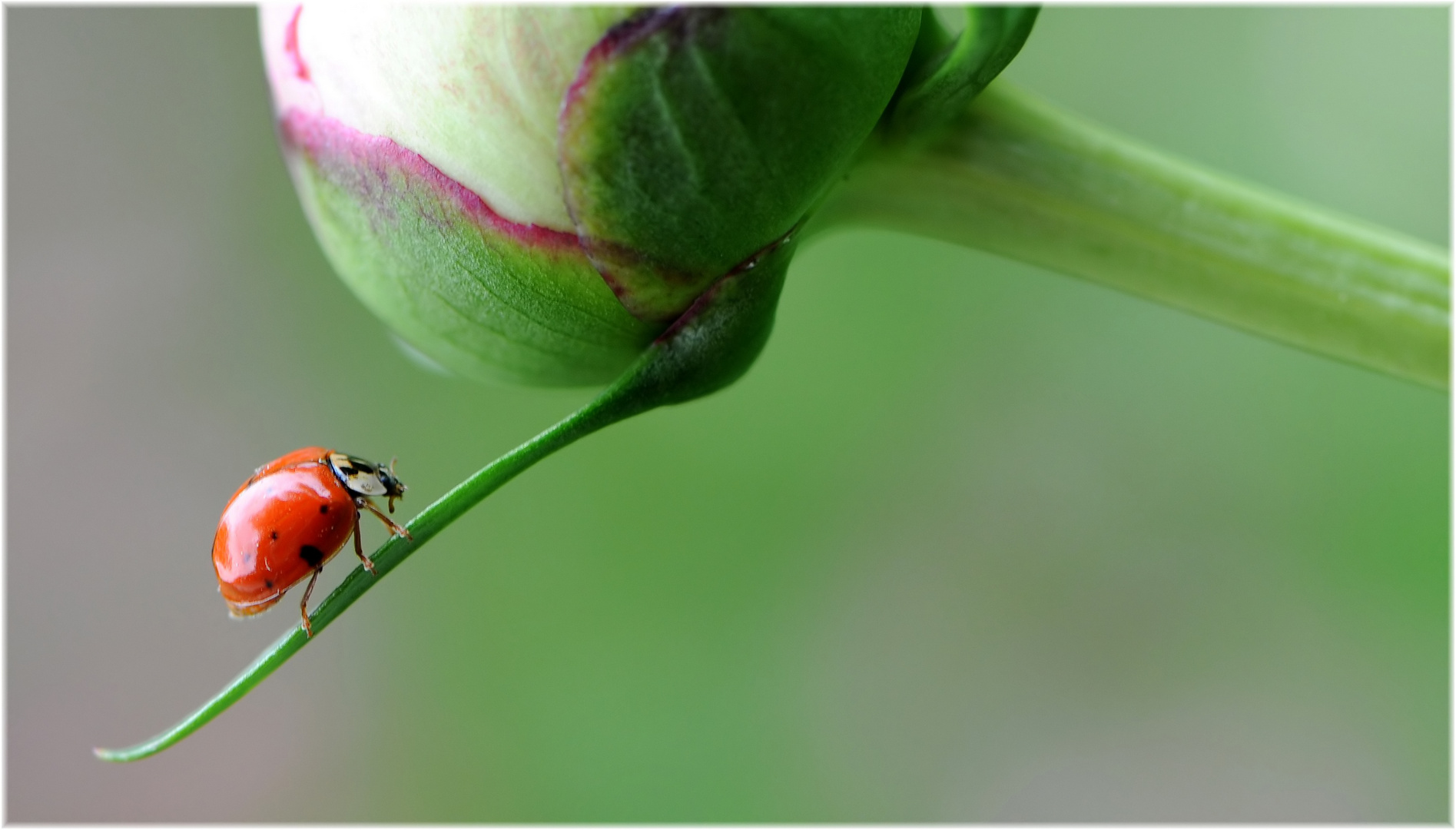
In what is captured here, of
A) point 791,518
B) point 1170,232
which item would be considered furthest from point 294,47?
point 791,518

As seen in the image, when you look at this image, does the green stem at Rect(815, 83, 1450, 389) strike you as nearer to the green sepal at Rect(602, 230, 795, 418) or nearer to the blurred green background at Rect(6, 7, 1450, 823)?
the green sepal at Rect(602, 230, 795, 418)

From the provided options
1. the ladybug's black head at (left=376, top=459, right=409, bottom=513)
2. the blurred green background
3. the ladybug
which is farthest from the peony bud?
the blurred green background

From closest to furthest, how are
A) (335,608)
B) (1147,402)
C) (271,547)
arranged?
(335,608)
(271,547)
(1147,402)

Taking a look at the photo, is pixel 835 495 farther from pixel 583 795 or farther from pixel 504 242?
pixel 504 242

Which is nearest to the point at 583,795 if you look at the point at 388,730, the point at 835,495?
the point at 388,730

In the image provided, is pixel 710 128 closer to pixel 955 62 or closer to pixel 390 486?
pixel 955 62

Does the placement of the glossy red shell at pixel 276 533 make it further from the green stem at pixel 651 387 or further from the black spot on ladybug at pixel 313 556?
the green stem at pixel 651 387

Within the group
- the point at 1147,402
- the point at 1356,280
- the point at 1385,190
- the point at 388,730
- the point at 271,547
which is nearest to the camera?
the point at 1356,280
